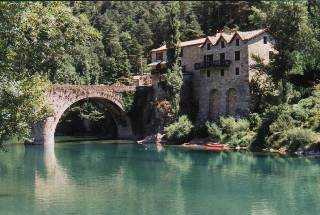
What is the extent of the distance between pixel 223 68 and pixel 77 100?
19.1 metres

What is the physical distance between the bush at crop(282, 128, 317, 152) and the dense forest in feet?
4.69

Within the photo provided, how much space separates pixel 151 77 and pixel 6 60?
6017cm

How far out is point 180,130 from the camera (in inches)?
2805

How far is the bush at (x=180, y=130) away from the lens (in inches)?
2793

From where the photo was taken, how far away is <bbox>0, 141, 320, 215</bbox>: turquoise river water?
29.5 metres

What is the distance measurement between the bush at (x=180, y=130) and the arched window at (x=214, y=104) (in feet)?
12.3

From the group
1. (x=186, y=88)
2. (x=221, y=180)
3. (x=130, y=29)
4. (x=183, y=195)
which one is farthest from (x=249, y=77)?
(x=130, y=29)

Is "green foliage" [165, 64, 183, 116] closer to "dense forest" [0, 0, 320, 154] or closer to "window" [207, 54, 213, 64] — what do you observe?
"dense forest" [0, 0, 320, 154]

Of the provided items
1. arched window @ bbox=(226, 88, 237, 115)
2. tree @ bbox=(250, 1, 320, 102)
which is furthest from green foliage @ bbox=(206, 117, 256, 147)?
tree @ bbox=(250, 1, 320, 102)

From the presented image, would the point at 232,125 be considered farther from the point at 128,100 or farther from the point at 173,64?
the point at 128,100

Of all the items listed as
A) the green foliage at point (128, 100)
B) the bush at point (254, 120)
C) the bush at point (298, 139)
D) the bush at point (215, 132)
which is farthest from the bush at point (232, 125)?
the green foliage at point (128, 100)

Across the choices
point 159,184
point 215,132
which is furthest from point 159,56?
point 159,184

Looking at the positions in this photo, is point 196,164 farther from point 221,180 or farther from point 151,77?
point 151,77

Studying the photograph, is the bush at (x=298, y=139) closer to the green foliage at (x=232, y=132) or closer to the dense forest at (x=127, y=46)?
the dense forest at (x=127, y=46)
